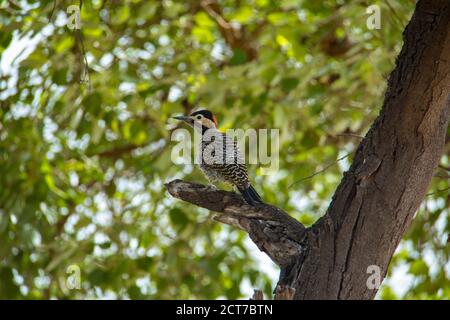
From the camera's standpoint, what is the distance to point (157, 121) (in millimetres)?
6234

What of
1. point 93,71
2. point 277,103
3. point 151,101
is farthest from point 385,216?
point 151,101

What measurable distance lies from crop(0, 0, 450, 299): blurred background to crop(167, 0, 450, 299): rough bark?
2197mm

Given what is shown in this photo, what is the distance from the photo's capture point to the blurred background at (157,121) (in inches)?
220

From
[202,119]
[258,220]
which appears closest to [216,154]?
[202,119]

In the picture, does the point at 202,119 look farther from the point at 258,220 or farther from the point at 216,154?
the point at 258,220

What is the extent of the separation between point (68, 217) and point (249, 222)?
368 centimetres

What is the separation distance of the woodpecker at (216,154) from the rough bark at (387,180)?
1.43 meters

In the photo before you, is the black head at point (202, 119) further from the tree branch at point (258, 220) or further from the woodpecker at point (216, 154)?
the tree branch at point (258, 220)

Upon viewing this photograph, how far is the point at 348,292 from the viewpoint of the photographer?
299 cm

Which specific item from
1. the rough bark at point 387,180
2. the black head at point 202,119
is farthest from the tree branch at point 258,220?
the black head at point 202,119

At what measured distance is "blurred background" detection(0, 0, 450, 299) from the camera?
5586 mm

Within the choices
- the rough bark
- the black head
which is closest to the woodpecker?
the black head
